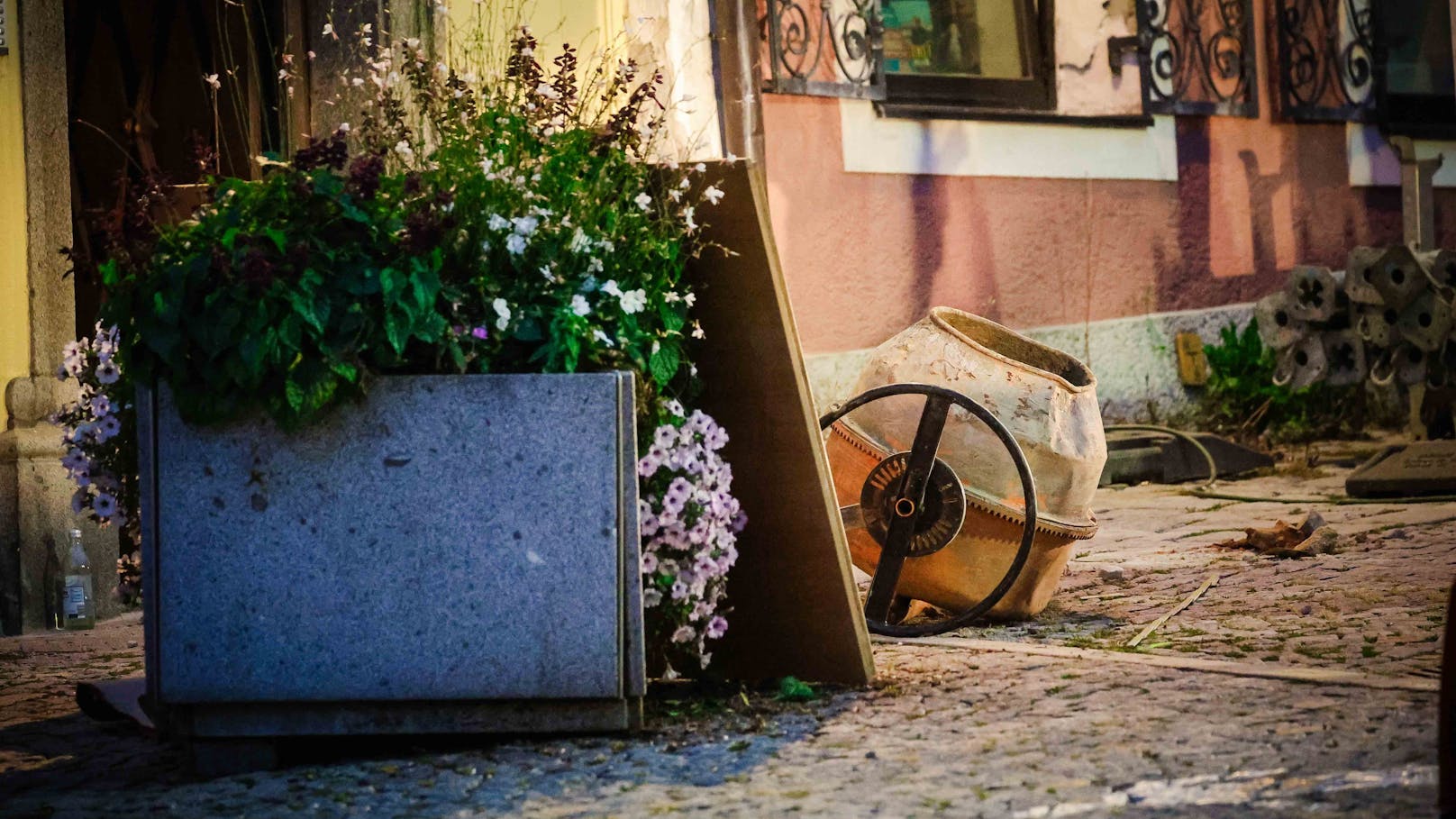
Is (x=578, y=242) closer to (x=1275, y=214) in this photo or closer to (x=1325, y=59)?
(x=1275, y=214)

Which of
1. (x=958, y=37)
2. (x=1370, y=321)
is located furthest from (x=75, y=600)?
(x=1370, y=321)

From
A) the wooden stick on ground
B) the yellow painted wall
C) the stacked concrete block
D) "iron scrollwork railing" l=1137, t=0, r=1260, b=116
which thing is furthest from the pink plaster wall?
the yellow painted wall

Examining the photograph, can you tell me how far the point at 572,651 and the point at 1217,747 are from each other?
1.24 m

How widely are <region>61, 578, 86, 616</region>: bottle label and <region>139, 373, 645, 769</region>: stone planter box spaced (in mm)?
2315

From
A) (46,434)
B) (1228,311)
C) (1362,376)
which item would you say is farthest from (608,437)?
(1228,311)

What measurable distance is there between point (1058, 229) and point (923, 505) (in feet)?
15.3

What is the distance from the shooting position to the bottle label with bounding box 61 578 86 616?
5422 millimetres

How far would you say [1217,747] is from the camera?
10.3 feet

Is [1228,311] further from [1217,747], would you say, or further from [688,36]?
[1217,747]

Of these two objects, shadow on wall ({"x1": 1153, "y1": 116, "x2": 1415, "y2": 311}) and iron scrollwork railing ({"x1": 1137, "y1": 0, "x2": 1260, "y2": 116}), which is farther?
shadow on wall ({"x1": 1153, "y1": 116, "x2": 1415, "y2": 311})

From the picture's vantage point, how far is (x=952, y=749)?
326 centimetres

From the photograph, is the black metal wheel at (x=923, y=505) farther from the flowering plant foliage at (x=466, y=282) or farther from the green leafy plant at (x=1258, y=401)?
the green leafy plant at (x=1258, y=401)

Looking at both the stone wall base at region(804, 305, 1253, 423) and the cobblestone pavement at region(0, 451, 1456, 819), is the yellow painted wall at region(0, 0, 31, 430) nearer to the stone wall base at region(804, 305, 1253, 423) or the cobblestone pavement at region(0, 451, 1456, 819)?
the cobblestone pavement at region(0, 451, 1456, 819)

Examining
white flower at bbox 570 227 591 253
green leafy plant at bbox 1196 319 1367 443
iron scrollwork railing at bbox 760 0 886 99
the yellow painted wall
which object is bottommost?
green leafy plant at bbox 1196 319 1367 443
